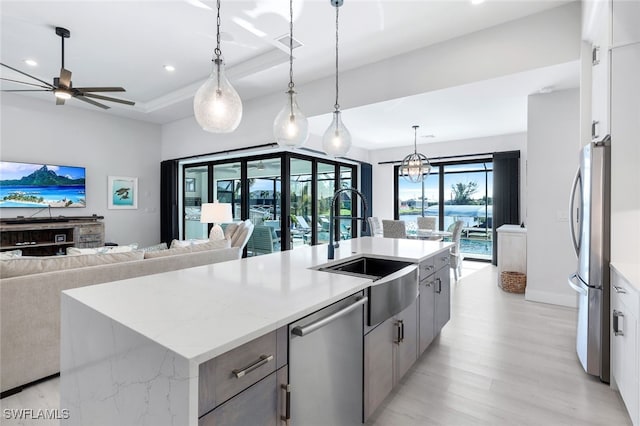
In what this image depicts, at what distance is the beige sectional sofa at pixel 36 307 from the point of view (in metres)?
2.00

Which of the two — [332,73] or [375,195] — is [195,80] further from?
[375,195]

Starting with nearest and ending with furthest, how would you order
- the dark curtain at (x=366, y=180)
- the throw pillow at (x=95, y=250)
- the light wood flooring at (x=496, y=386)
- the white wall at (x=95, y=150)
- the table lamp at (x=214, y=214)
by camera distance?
the light wood flooring at (x=496, y=386) → the throw pillow at (x=95, y=250) → the table lamp at (x=214, y=214) → the white wall at (x=95, y=150) → the dark curtain at (x=366, y=180)

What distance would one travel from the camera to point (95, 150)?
5984 mm

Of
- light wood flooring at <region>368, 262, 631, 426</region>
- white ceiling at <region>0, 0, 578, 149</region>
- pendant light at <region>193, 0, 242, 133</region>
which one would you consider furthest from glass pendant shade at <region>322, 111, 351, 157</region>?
light wood flooring at <region>368, 262, 631, 426</region>

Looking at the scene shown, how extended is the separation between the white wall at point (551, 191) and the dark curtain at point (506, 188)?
2.45 m

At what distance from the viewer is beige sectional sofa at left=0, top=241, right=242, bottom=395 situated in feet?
6.57

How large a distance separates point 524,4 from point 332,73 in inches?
86.3

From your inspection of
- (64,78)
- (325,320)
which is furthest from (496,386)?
(64,78)

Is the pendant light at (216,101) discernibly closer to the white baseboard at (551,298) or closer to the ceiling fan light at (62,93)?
the ceiling fan light at (62,93)

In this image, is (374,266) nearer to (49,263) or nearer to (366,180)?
(49,263)

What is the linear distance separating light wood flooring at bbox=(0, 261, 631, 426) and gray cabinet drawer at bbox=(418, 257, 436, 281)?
0.68 meters

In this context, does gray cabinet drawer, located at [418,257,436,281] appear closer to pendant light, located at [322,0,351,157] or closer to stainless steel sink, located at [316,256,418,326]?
stainless steel sink, located at [316,256,418,326]

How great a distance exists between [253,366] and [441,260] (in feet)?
7.03

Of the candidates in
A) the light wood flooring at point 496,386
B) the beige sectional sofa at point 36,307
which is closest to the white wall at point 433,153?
the light wood flooring at point 496,386
